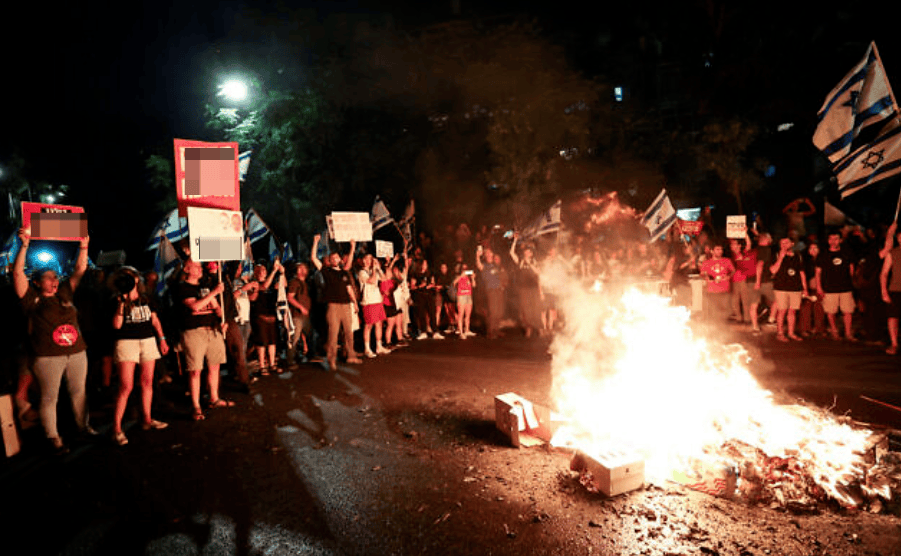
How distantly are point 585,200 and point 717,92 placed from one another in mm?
6933

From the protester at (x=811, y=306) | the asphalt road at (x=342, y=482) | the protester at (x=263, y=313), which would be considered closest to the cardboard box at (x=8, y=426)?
the asphalt road at (x=342, y=482)

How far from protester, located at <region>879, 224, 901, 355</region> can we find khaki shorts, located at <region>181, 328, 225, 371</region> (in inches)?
463

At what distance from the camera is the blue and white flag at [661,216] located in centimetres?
1401

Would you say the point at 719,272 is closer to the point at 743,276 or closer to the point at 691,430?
the point at 743,276

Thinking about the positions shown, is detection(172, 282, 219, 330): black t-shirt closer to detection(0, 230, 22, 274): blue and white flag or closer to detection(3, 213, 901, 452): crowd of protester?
detection(3, 213, 901, 452): crowd of protester

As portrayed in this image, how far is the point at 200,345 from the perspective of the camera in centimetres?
698

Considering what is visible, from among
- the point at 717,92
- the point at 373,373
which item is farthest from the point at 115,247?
the point at 717,92

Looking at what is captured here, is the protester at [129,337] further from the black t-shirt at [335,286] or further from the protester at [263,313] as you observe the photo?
the black t-shirt at [335,286]

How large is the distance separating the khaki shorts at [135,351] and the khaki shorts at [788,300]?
39.3 ft

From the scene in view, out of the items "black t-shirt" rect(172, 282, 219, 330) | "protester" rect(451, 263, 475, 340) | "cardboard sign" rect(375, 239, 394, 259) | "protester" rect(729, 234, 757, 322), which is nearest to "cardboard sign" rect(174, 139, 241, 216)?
"black t-shirt" rect(172, 282, 219, 330)

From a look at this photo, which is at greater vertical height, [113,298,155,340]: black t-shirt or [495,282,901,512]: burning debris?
[113,298,155,340]: black t-shirt

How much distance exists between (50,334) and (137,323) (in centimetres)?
88

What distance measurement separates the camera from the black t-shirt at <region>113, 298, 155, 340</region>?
6309 mm

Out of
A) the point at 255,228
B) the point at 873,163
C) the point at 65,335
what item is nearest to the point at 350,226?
the point at 255,228
